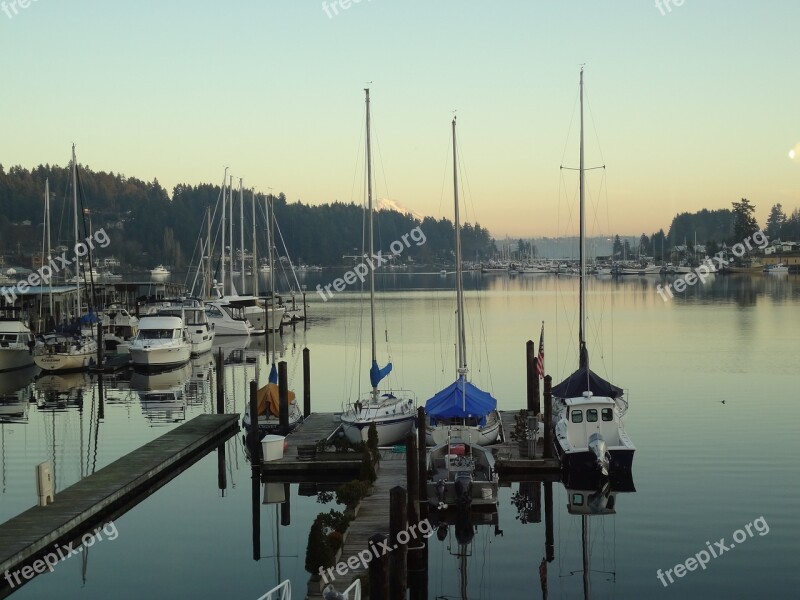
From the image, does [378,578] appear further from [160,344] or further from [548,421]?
[160,344]

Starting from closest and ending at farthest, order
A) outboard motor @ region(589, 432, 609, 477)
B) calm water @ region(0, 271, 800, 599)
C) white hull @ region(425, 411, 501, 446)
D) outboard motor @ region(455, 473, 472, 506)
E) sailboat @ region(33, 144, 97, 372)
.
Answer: calm water @ region(0, 271, 800, 599) < outboard motor @ region(455, 473, 472, 506) < outboard motor @ region(589, 432, 609, 477) < white hull @ region(425, 411, 501, 446) < sailboat @ region(33, 144, 97, 372)

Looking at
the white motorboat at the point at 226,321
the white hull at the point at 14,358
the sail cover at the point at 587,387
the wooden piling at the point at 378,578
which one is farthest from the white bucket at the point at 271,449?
the white motorboat at the point at 226,321

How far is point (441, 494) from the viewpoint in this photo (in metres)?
26.1

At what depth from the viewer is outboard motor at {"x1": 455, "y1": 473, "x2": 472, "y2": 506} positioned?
997 inches

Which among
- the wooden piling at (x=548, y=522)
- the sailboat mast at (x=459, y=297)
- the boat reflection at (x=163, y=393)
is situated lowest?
the wooden piling at (x=548, y=522)

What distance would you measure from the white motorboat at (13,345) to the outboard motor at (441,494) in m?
38.0

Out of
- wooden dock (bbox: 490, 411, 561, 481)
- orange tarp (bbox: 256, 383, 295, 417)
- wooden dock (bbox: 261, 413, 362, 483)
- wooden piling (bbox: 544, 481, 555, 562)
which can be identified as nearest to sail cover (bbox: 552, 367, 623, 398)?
wooden dock (bbox: 490, 411, 561, 481)

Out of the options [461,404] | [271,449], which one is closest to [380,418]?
[461,404]

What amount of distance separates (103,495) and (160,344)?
113ft

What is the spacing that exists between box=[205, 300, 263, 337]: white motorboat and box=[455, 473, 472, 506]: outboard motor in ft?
192

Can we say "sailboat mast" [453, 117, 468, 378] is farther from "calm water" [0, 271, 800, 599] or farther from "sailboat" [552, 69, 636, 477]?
"calm water" [0, 271, 800, 599]

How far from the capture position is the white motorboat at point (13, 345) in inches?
2203

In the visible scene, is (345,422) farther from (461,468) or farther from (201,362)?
(201,362)

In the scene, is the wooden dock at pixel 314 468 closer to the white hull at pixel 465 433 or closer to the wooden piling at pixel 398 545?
the white hull at pixel 465 433
